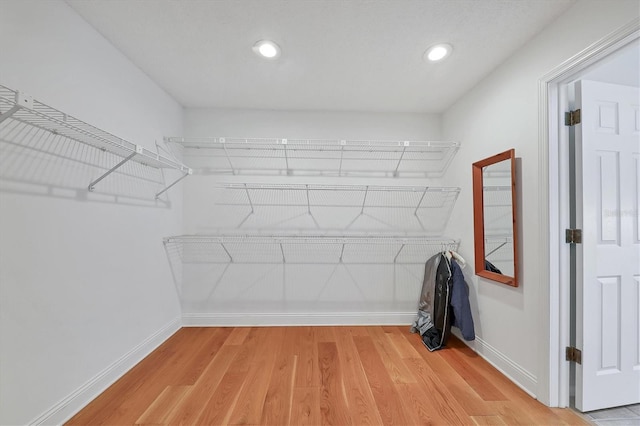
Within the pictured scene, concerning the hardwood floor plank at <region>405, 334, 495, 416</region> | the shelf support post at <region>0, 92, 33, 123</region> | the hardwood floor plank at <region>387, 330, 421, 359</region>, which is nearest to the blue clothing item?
the hardwood floor plank at <region>405, 334, 495, 416</region>

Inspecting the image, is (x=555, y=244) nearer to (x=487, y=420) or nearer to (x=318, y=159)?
(x=487, y=420)

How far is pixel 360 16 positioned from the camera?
131cm

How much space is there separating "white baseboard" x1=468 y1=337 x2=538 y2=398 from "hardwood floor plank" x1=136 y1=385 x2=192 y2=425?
2.10m

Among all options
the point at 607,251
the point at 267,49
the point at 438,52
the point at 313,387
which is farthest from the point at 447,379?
the point at 267,49

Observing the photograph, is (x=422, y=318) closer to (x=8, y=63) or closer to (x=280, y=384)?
(x=280, y=384)

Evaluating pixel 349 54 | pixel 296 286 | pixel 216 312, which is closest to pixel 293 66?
pixel 349 54

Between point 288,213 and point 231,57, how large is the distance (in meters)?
1.36

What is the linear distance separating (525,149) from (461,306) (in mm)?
1230

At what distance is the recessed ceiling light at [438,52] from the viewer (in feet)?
5.03

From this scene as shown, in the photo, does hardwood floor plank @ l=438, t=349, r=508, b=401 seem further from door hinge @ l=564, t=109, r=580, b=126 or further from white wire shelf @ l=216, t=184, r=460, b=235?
door hinge @ l=564, t=109, r=580, b=126

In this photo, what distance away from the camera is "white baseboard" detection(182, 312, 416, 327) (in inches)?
93.4

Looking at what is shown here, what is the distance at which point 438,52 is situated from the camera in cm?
158

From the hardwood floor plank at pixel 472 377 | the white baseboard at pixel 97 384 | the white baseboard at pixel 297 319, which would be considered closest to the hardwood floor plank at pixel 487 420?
the hardwood floor plank at pixel 472 377

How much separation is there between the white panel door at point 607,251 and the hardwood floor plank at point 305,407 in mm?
1470
